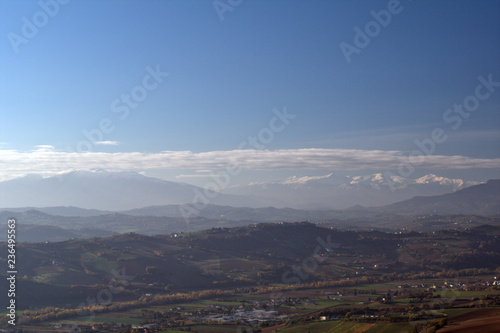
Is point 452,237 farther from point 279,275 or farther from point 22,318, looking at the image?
point 22,318

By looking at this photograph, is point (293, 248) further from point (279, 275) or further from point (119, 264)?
point (119, 264)

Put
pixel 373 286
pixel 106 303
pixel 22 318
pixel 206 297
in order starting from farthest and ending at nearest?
pixel 373 286 → pixel 206 297 → pixel 106 303 → pixel 22 318

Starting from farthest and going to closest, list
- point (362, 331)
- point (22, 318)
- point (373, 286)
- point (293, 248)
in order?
point (293, 248)
point (373, 286)
point (22, 318)
point (362, 331)

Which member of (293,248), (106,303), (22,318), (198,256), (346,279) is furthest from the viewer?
(293,248)

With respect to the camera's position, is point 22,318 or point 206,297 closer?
point 22,318

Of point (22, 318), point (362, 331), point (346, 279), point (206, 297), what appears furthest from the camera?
point (346, 279)

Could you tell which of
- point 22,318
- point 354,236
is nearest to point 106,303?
point 22,318

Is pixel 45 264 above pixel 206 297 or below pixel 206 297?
above

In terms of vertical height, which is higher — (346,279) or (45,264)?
(45,264)

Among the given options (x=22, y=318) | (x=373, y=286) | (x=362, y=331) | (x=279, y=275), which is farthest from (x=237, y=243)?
(x=362, y=331)
